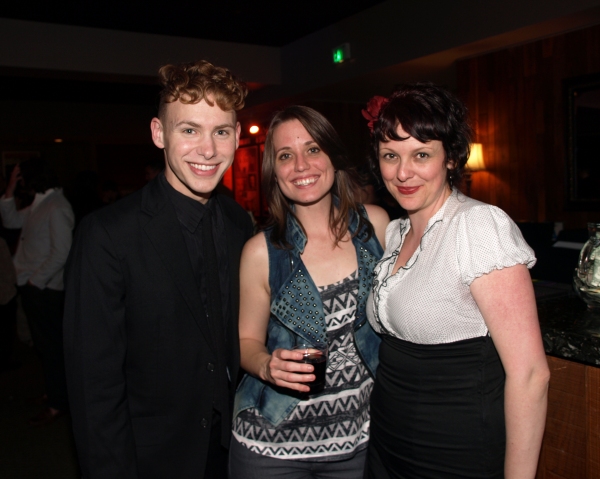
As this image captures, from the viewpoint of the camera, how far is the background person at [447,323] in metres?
1.20

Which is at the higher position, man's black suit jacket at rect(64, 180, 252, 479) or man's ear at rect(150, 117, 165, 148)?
man's ear at rect(150, 117, 165, 148)

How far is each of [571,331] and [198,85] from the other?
1247 millimetres

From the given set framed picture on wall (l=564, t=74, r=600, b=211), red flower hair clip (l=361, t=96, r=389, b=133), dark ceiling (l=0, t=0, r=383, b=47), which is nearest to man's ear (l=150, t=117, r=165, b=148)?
red flower hair clip (l=361, t=96, r=389, b=133)

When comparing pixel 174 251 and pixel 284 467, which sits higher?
pixel 174 251

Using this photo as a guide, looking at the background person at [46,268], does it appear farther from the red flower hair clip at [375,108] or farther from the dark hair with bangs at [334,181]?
the red flower hair clip at [375,108]

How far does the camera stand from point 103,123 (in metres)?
10.8

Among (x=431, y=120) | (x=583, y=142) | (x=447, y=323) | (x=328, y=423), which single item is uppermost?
(x=431, y=120)

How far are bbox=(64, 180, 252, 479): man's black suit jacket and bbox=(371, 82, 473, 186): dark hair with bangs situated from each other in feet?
2.30

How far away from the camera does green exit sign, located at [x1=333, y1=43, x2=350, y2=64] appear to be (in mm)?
6844

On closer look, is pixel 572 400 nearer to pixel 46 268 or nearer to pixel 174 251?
pixel 174 251

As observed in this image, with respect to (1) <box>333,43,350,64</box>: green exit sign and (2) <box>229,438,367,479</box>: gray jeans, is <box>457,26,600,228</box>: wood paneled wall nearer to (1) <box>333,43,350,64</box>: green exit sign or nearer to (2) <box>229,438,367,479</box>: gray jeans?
(1) <box>333,43,350,64</box>: green exit sign

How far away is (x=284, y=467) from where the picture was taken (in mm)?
1670

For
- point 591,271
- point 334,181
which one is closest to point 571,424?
point 591,271

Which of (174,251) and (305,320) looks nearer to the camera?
(174,251)
